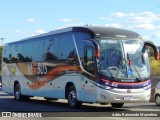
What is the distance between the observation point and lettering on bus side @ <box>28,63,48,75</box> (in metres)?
22.9

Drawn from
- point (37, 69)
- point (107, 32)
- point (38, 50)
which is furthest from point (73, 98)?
point (38, 50)

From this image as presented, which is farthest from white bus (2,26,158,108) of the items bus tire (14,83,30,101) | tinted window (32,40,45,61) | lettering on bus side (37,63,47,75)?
bus tire (14,83,30,101)

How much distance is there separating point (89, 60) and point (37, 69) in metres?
6.74

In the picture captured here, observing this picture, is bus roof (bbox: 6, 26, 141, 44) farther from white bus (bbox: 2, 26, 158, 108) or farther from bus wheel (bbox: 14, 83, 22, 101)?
bus wheel (bbox: 14, 83, 22, 101)

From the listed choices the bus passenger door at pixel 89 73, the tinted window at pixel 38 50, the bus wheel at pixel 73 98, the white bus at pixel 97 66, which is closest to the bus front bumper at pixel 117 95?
the white bus at pixel 97 66

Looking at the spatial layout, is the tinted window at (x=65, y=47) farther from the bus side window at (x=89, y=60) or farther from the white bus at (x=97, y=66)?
the bus side window at (x=89, y=60)

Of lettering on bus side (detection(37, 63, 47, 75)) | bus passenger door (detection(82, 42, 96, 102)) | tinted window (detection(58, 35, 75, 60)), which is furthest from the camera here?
lettering on bus side (detection(37, 63, 47, 75))

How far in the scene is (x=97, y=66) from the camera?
17406 mm

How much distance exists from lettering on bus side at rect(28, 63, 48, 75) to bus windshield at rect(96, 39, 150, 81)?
5817mm

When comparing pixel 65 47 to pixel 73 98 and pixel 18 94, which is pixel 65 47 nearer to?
pixel 73 98

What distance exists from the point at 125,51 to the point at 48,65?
18.9 feet

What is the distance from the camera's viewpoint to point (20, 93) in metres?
26.8

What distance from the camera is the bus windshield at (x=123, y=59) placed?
17.4 metres

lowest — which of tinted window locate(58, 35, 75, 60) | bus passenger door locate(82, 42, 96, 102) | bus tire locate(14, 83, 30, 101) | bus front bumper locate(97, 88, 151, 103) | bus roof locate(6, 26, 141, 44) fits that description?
bus tire locate(14, 83, 30, 101)
